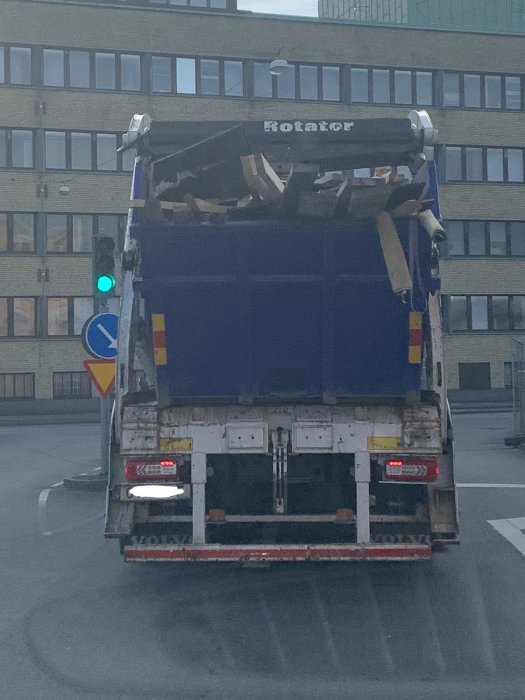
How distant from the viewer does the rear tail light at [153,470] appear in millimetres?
7672

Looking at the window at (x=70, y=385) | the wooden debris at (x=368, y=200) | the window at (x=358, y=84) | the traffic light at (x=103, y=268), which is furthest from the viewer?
the window at (x=358, y=84)

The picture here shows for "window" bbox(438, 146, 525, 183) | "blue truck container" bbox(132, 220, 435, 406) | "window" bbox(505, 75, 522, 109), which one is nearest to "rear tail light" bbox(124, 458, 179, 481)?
"blue truck container" bbox(132, 220, 435, 406)

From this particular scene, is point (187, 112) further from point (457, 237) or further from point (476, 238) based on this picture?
point (476, 238)

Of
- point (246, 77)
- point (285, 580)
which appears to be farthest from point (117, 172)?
point (285, 580)

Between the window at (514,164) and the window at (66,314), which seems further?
the window at (514,164)

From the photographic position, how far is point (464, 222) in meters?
43.8

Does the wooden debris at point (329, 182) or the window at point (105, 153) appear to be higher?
the window at point (105, 153)

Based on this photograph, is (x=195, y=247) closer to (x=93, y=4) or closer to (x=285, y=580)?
(x=285, y=580)

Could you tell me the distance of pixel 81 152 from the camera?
40.4m

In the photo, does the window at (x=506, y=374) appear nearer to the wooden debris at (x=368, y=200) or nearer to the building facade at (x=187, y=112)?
the building facade at (x=187, y=112)

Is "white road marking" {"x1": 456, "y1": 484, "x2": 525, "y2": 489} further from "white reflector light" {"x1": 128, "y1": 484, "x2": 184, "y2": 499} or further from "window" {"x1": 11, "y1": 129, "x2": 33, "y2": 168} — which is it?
"window" {"x1": 11, "y1": 129, "x2": 33, "y2": 168}

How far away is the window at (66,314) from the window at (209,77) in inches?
364

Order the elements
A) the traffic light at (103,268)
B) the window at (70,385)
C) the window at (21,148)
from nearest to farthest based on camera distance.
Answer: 1. the traffic light at (103,268)
2. the window at (21,148)
3. the window at (70,385)

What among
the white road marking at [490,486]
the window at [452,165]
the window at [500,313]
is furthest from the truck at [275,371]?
the window at [500,313]
